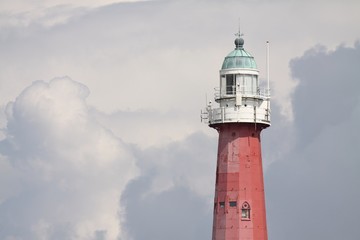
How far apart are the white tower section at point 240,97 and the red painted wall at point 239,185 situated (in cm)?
94

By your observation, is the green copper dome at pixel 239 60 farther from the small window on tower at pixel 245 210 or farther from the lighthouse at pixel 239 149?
the small window on tower at pixel 245 210

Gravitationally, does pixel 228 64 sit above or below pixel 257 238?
above

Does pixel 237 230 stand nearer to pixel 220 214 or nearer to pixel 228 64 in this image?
pixel 220 214

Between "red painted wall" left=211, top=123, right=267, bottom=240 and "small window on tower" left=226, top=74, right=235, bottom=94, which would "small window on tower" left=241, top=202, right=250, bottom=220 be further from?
"small window on tower" left=226, top=74, right=235, bottom=94

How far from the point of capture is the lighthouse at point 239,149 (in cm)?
18638

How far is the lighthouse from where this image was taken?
186375mm

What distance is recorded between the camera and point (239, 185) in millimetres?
187125

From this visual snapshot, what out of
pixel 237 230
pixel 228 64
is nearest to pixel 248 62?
pixel 228 64

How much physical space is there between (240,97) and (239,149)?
4.51m

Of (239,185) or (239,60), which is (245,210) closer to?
(239,185)

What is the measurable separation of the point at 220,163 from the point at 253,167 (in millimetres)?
2816

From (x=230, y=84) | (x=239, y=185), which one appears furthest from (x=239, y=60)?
(x=239, y=185)

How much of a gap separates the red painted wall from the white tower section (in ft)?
3.10

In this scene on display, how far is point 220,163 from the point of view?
188m
